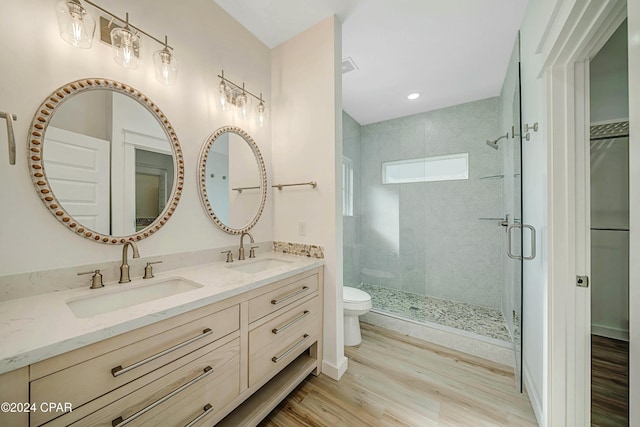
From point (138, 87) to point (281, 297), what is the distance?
55.7 inches

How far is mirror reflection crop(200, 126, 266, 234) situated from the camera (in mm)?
1598

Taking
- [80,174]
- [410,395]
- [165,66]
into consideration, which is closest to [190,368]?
[80,174]

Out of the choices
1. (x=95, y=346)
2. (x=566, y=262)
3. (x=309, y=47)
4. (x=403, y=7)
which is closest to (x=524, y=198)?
(x=566, y=262)

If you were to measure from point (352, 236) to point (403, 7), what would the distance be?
7.50ft

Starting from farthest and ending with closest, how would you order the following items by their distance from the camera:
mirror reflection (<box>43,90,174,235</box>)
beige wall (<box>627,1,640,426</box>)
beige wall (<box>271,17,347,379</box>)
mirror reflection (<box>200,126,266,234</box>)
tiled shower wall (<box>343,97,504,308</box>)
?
Answer: tiled shower wall (<box>343,97,504,308</box>) → beige wall (<box>271,17,347,379</box>) → mirror reflection (<box>200,126,266,234</box>) → mirror reflection (<box>43,90,174,235</box>) → beige wall (<box>627,1,640,426</box>)

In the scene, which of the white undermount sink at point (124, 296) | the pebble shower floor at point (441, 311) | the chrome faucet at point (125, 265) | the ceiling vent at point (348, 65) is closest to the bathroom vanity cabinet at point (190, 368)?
the white undermount sink at point (124, 296)

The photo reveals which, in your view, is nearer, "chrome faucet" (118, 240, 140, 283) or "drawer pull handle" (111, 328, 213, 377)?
"drawer pull handle" (111, 328, 213, 377)

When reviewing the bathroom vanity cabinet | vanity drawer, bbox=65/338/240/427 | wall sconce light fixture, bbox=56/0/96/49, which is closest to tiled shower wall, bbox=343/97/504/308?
the bathroom vanity cabinet

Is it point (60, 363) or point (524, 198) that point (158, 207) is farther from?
point (524, 198)

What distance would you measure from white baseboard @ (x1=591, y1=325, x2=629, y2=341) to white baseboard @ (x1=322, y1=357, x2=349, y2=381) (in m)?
2.49

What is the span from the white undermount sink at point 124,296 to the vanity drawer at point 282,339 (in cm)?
45

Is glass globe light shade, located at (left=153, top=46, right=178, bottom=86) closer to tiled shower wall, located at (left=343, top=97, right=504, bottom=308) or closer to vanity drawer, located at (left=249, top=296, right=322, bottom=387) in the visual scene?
vanity drawer, located at (left=249, top=296, right=322, bottom=387)

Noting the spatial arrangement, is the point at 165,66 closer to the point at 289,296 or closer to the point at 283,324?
the point at 289,296

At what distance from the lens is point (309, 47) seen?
1837 millimetres
